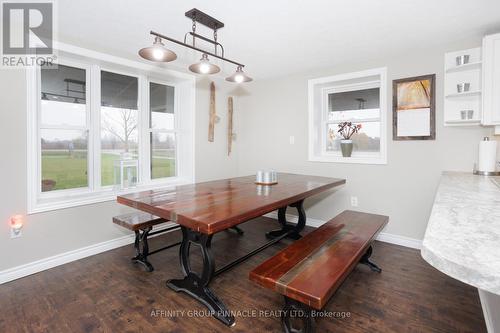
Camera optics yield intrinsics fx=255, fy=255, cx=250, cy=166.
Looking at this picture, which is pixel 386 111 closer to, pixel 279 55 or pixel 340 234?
pixel 279 55

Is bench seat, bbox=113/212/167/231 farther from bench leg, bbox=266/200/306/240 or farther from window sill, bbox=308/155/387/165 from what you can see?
window sill, bbox=308/155/387/165

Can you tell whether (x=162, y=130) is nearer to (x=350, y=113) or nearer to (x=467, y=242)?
(x=350, y=113)

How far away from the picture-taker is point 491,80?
2.38 metres

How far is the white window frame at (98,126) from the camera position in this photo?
7.97 ft

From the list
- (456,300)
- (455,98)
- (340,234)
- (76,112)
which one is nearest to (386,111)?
(455,98)

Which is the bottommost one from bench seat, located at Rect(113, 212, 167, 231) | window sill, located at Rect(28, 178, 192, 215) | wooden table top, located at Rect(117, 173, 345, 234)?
bench seat, located at Rect(113, 212, 167, 231)

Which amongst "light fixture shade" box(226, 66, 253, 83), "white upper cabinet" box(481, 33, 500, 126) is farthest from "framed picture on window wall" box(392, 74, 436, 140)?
"light fixture shade" box(226, 66, 253, 83)

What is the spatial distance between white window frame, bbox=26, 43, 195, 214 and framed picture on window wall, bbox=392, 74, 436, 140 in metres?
2.76

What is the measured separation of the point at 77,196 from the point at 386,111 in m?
3.80

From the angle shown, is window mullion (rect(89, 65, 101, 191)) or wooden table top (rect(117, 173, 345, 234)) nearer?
wooden table top (rect(117, 173, 345, 234))

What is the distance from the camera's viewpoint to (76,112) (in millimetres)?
2881

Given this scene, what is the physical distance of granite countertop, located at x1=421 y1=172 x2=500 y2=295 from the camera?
613mm

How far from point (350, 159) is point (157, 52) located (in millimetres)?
2760

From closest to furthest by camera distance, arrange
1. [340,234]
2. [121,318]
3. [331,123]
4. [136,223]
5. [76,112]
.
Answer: [121,318] < [340,234] < [136,223] < [76,112] < [331,123]
